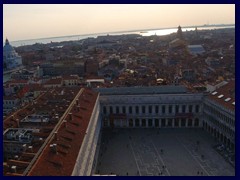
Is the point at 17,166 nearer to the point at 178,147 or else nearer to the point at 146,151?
the point at 146,151

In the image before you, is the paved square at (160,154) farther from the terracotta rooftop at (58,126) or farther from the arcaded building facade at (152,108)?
the terracotta rooftop at (58,126)

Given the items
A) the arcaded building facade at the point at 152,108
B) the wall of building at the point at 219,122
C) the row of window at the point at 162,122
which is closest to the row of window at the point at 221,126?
the wall of building at the point at 219,122

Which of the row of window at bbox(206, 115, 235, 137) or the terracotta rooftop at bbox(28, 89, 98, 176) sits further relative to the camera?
the row of window at bbox(206, 115, 235, 137)

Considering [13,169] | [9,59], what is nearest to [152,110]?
[13,169]

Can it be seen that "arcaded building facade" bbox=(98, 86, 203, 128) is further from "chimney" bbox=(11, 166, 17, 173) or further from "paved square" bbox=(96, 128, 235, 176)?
"chimney" bbox=(11, 166, 17, 173)

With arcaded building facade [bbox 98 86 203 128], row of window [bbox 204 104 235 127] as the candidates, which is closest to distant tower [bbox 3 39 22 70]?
arcaded building facade [bbox 98 86 203 128]

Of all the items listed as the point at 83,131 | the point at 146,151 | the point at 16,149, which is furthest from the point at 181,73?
the point at 16,149
